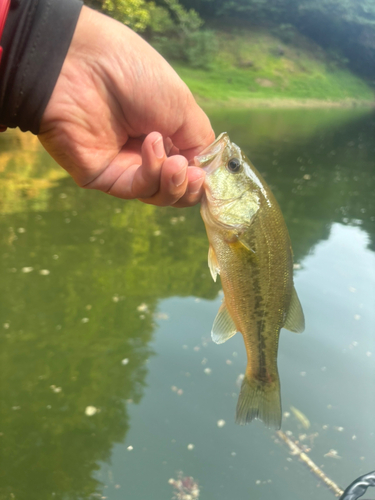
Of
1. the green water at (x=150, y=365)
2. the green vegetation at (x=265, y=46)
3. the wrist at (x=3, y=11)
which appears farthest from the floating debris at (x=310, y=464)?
the green vegetation at (x=265, y=46)

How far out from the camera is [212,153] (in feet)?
6.73

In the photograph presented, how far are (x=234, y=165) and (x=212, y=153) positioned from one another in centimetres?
13

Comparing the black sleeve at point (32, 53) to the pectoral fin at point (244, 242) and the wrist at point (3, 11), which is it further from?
the pectoral fin at point (244, 242)

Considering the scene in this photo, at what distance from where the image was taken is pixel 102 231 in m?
6.14

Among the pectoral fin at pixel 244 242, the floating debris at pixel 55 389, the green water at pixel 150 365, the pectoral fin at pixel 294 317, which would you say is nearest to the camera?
the pectoral fin at pixel 244 242

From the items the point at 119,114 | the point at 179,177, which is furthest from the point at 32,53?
the point at 179,177

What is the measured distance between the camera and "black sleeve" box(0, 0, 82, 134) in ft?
5.93

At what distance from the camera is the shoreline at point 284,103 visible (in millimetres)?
27031

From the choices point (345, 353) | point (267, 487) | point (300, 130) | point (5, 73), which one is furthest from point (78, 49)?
point (300, 130)

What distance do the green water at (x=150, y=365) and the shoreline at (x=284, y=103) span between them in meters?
20.7

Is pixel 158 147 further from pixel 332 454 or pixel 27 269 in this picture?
pixel 27 269

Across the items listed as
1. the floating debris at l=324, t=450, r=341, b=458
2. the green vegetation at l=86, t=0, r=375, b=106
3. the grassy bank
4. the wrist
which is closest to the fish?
the wrist

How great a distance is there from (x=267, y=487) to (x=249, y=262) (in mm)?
1903

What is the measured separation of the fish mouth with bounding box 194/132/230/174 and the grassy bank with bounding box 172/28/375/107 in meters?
25.7
